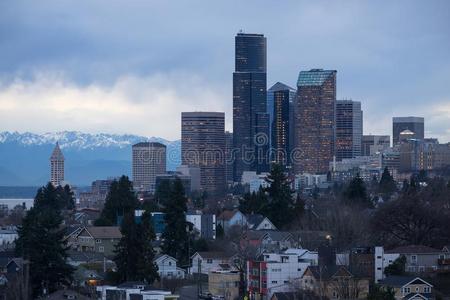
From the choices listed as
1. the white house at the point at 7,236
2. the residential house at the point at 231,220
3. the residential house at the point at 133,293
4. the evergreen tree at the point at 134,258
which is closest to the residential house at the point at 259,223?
the residential house at the point at 231,220

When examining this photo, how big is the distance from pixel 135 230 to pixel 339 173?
467ft

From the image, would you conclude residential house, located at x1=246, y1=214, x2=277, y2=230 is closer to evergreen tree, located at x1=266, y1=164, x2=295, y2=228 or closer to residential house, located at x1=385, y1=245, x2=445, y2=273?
evergreen tree, located at x1=266, y1=164, x2=295, y2=228

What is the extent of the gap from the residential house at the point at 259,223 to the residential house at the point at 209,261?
10487 millimetres

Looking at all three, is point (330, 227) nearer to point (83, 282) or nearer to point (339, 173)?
point (83, 282)

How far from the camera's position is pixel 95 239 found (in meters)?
61.3

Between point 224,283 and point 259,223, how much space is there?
1876 centimetres

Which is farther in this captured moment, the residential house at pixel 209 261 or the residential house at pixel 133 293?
the residential house at pixel 209 261

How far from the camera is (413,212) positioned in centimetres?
5562

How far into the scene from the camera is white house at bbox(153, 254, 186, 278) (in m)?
50.3

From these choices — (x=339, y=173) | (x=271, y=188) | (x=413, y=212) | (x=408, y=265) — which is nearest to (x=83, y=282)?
(x=408, y=265)

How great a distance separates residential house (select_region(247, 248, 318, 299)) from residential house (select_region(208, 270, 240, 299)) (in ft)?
2.41

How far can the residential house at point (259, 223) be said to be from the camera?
6400 centimetres

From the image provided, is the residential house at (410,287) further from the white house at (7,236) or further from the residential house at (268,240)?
the white house at (7,236)

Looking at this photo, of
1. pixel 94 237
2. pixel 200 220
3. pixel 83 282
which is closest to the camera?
pixel 83 282
